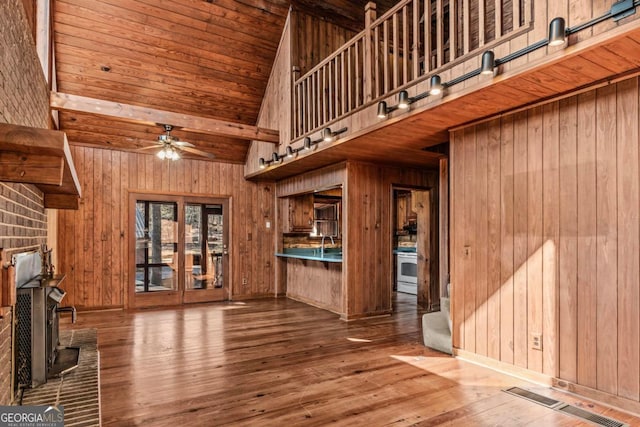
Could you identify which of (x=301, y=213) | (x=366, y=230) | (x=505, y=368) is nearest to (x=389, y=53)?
(x=366, y=230)

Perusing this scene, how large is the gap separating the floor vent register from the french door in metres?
5.43

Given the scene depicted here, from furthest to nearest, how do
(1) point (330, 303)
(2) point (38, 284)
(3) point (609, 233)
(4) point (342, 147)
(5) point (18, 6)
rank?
(1) point (330, 303), (4) point (342, 147), (2) point (38, 284), (3) point (609, 233), (5) point (18, 6)

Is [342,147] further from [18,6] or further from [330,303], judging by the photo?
[18,6]

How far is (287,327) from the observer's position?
200 inches

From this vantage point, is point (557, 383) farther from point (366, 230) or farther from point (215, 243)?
point (215, 243)

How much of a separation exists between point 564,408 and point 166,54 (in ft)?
19.9

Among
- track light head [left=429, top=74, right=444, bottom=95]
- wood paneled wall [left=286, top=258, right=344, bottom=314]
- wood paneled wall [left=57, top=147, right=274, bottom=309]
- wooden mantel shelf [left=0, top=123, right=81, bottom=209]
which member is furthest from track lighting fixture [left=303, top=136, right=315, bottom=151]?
wooden mantel shelf [left=0, top=123, right=81, bottom=209]

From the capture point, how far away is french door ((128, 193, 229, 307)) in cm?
662

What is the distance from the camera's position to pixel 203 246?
714 centimetres

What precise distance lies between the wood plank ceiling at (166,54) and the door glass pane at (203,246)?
1420mm

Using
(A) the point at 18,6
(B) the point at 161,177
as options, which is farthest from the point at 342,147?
(B) the point at 161,177

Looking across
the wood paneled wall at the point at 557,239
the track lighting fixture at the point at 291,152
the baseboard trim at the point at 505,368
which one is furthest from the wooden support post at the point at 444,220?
the track lighting fixture at the point at 291,152

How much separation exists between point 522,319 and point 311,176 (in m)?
4.06

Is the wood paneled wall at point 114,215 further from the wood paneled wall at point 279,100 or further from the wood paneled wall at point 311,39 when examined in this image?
the wood paneled wall at point 311,39
